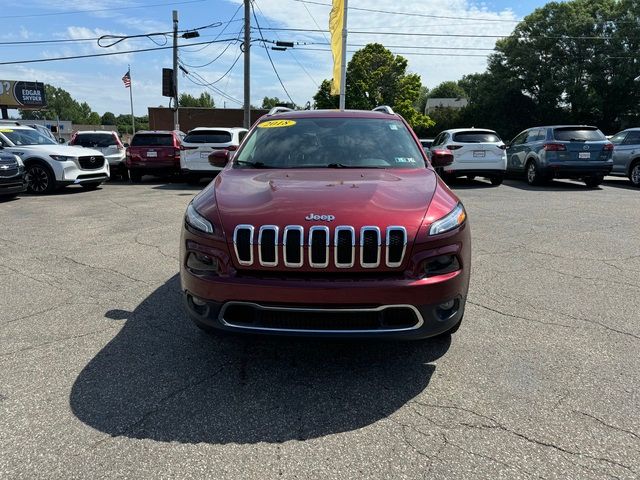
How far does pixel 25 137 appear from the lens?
42.2ft

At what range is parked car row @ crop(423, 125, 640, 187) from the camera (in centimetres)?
1324

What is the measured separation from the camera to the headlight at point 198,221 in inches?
119

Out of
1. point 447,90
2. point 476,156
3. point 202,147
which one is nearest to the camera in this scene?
point 202,147

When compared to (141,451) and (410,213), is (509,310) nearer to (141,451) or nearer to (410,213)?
(410,213)

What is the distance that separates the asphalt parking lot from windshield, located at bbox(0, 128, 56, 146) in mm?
8703

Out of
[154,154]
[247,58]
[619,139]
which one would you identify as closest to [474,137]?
[619,139]

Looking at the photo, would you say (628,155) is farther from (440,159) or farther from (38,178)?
(38,178)

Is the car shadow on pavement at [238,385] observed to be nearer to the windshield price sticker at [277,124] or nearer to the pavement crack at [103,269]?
the pavement crack at [103,269]

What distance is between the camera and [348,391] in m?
2.99

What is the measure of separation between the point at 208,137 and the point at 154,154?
6.92 ft

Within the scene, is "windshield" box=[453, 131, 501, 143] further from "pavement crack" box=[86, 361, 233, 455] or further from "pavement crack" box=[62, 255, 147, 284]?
"pavement crack" box=[86, 361, 233, 455]

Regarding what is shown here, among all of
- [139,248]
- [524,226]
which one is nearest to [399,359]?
[139,248]

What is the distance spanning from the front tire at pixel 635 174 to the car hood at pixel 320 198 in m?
13.5

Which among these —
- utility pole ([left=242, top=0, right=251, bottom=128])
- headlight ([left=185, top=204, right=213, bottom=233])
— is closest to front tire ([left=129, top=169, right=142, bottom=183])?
utility pole ([left=242, top=0, right=251, bottom=128])
